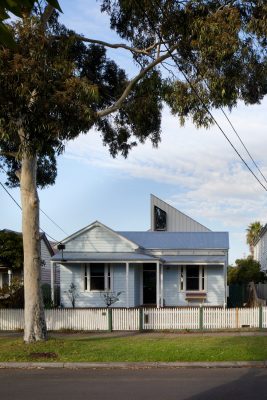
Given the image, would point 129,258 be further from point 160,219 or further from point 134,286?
point 160,219

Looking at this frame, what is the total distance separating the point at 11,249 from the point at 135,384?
1815 centimetres

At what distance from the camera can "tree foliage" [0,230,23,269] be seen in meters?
27.3

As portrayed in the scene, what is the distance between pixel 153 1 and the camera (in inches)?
538

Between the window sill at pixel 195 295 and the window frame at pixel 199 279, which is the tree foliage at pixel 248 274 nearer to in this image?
the window frame at pixel 199 279

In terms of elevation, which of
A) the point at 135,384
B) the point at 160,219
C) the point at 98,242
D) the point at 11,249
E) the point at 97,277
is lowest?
the point at 135,384

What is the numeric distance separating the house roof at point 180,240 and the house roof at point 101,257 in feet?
7.09

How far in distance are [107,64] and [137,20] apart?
3.49 m

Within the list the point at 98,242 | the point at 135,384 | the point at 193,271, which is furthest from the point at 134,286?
the point at 135,384

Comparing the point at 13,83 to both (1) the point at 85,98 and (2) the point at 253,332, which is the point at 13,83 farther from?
(2) the point at 253,332

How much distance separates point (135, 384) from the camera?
10.3m

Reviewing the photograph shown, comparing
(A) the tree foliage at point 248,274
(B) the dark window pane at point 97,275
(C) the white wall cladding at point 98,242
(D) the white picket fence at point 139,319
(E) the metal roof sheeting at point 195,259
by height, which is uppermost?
(C) the white wall cladding at point 98,242

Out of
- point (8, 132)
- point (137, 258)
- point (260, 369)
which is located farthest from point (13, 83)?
point (137, 258)

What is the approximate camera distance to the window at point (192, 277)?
93.7 ft

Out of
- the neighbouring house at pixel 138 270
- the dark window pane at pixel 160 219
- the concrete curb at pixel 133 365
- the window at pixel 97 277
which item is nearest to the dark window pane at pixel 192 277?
the neighbouring house at pixel 138 270
